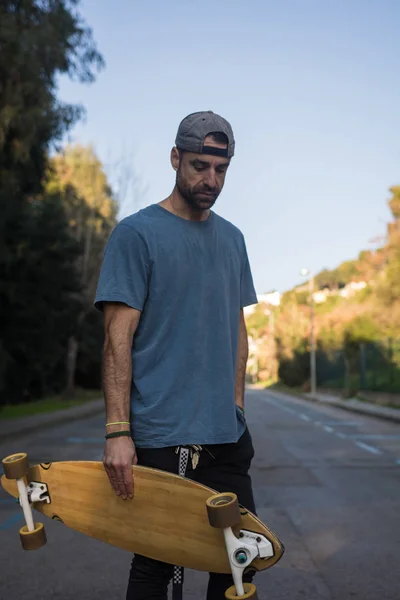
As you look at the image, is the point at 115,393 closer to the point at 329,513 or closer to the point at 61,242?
the point at 329,513

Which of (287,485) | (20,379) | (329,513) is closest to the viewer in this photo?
(329,513)

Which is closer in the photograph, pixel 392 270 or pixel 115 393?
pixel 115 393

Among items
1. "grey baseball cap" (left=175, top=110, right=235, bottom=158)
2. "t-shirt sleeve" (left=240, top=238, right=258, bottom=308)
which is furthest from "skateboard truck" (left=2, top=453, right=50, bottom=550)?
"grey baseball cap" (left=175, top=110, right=235, bottom=158)

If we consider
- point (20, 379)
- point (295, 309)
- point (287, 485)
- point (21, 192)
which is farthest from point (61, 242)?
point (295, 309)

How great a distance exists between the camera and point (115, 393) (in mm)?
2594

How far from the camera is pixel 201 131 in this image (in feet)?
8.79

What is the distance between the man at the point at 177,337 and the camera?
2.62 meters

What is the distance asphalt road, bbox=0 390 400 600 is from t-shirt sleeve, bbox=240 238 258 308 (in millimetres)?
2203

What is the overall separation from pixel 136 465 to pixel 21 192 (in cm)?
1895

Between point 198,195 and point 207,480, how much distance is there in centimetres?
98

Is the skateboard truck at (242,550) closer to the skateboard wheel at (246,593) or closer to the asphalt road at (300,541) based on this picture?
the skateboard wheel at (246,593)

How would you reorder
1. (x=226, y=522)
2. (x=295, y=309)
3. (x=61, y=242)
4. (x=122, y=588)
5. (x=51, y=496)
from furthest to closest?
1. (x=295, y=309)
2. (x=61, y=242)
3. (x=122, y=588)
4. (x=51, y=496)
5. (x=226, y=522)

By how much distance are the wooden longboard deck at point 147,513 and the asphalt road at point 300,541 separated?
2100 mm

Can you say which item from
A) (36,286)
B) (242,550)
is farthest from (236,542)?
(36,286)
